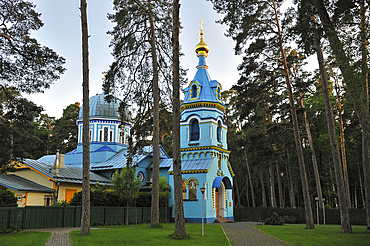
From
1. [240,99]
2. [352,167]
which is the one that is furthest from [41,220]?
[352,167]

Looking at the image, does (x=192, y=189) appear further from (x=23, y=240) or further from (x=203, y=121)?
(x=23, y=240)

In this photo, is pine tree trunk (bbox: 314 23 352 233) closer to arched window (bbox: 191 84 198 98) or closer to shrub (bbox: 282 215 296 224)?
shrub (bbox: 282 215 296 224)

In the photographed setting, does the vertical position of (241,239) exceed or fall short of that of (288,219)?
it exceeds it

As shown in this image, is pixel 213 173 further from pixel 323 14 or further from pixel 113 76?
pixel 323 14

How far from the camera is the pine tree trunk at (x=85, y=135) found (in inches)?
530

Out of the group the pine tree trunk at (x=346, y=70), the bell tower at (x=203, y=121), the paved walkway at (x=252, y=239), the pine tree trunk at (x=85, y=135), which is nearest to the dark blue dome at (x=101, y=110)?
the bell tower at (x=203, y=121)

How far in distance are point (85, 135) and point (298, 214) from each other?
74.4 ft

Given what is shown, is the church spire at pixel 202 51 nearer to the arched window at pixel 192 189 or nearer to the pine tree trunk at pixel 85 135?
the arched window at pixel 192 189

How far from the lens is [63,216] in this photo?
20344 mm

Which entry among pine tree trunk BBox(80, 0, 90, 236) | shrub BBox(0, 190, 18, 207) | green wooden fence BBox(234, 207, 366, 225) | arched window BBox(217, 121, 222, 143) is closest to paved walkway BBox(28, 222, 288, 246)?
pine tree trunk BBox(80, 0, 90, 236)

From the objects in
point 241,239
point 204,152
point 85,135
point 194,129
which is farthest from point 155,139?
point 194,129

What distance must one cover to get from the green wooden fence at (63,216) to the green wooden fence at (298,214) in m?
9.11

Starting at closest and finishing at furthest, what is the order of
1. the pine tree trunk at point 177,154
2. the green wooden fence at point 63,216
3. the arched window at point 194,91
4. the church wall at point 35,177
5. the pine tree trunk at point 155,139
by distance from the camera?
the pine tree trunk at point 177,154 → the green wooden fence at point 63,216 → the pine tree trunk at point 155,139 → the church wall at point 35,177 → the arched window at point 194,91

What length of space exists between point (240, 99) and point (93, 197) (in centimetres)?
1194
